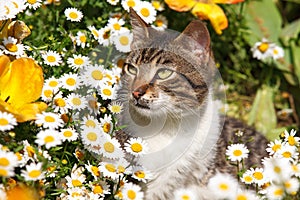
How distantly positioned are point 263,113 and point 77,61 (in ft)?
4.98

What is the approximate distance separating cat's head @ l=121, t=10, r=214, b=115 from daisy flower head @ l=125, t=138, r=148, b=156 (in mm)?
151

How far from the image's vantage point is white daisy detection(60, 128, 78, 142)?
2.41 metres

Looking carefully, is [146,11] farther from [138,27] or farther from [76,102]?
[76,102]

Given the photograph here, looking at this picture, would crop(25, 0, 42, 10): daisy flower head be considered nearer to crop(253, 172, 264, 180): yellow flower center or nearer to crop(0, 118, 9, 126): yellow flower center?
crop(0, 118, 9, 126): yellow flower center

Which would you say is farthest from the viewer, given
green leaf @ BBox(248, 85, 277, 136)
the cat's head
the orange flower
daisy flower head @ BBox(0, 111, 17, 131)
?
green leaf @ BBox(248, 85, 277, 136)

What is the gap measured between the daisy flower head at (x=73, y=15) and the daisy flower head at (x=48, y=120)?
73 cm

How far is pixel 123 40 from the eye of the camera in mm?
3109

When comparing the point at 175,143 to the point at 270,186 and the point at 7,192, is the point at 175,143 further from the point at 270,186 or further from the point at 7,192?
the point at 7,192

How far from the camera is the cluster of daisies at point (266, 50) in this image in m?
3.69

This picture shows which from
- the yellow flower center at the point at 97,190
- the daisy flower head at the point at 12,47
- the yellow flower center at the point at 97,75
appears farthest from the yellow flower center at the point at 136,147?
the daisy flower head at the point at 12,47

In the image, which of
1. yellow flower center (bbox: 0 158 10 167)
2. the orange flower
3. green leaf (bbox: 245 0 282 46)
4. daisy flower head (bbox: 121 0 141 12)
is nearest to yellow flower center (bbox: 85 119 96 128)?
yellow flower center (bbox: 0 158 10 167)

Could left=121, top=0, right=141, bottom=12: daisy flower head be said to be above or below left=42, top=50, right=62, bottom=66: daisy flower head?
above

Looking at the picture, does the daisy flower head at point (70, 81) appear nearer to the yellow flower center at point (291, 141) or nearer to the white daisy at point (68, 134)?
the white daisy at point (68, 134)

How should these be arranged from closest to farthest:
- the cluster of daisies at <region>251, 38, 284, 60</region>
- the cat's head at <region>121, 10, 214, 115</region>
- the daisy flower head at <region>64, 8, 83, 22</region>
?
the cat's head at <region>121, 10, 214, 115</region> → the daisy flower head at <region>64, 8, 83, 22</region> → the cluster of daisies at <region>251, 38, 284, 60</region>
